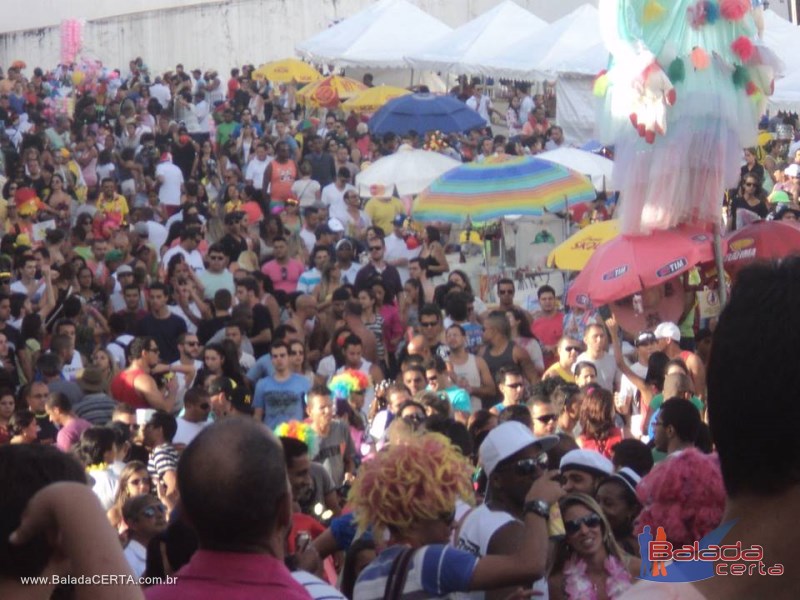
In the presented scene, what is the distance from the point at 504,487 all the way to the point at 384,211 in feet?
41.7

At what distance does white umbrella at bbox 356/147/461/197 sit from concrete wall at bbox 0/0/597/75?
1711 centimetres

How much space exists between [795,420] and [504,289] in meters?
10.0

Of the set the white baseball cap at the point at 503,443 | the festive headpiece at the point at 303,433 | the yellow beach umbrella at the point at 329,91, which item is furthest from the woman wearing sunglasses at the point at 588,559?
the yellow beach umbrella at the point at 329,91

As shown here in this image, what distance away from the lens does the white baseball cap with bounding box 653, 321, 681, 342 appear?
29.5ft

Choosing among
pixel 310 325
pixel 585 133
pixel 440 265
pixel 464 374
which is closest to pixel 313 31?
pixel 585 133

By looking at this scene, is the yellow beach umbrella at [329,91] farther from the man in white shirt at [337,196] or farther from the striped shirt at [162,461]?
the striped shirt at [162,461]

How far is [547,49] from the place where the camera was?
22719 mm

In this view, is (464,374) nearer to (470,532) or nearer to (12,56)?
(470,532)

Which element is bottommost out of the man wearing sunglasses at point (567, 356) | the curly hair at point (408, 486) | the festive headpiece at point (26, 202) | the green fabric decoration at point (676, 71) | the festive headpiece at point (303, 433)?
the festive headpiece at point (26, 202)

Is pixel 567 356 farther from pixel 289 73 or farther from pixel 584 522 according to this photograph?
pixel 289 73

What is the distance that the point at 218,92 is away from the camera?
29375 mm

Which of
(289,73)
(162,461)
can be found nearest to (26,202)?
(162,461)

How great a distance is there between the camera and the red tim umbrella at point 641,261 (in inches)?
338

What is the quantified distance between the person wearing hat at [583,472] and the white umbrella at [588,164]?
36.9 feet
